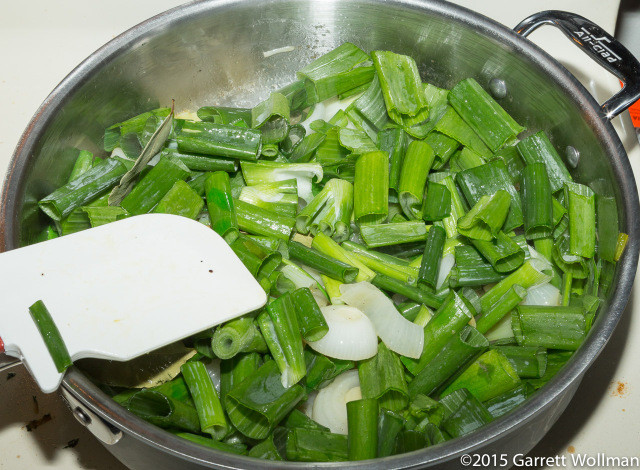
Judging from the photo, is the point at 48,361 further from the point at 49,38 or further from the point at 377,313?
the point at 49,38

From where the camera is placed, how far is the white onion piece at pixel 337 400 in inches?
48.8

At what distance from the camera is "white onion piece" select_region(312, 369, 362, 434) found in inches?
48.8

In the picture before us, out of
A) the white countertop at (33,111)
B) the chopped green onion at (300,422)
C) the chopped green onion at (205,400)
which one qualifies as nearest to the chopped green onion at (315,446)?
the chopped green onion at (300,422)

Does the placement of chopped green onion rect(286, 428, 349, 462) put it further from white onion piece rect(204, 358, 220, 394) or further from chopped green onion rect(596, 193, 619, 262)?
chopped green onion rect(596, 193, 619, 262)

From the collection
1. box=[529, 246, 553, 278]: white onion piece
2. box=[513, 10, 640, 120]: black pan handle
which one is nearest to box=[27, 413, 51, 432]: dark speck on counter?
box=[529, 246, 553, 278]: white onion piece

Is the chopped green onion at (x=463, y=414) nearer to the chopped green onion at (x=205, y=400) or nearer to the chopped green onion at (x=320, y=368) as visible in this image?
the chopped green onion at (x=320, y=368)

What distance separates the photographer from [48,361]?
103 cm

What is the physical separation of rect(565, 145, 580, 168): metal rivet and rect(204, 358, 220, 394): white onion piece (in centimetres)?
96

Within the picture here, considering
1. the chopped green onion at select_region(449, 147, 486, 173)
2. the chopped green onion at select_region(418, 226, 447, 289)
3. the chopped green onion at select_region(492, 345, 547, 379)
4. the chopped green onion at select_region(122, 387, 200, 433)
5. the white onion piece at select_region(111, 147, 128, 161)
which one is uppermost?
the white onion piece at select_region(111, 147, 128, 161)

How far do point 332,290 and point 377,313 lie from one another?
13 cm

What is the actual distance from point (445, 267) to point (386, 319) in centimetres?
23

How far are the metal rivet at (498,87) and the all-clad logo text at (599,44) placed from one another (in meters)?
0.21

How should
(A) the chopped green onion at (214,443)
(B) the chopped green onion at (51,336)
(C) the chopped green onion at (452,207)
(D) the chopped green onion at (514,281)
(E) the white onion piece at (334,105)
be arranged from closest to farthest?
(B) the chopped green onion at (51,336)
(A) the chopped green onion at (214,443)
(D) the chopped green onion at (514,281)
(C) the chopped green onion at (452,207)
(E) the white onion piece at (334,105)

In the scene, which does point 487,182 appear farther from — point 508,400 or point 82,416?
point 82,416
